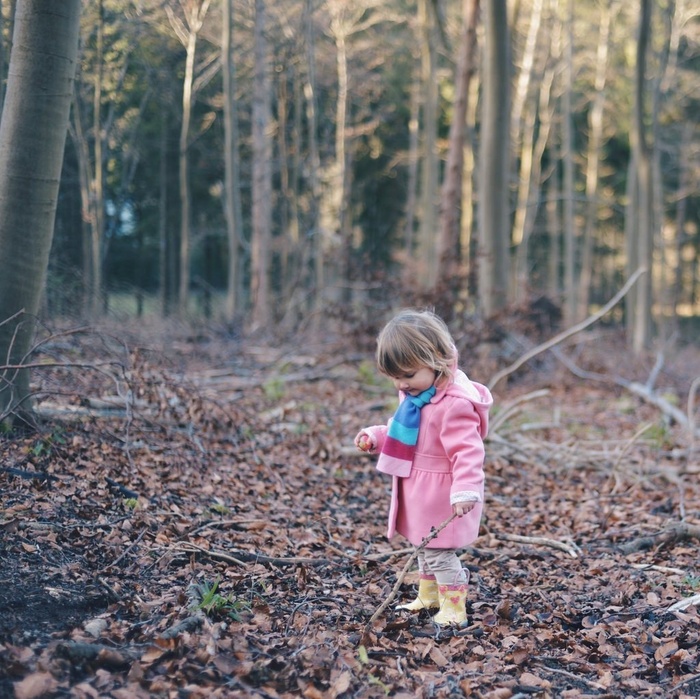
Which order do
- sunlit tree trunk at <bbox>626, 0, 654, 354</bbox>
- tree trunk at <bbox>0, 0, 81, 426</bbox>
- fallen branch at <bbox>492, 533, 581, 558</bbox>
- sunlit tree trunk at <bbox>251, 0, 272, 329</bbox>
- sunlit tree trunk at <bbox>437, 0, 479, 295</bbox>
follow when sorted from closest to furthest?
tree trunk at <bbox>0, 0, 81, 426</bbox> → fallen branch at <bbox>492, 533, 581, 558</bbox> → sunlit tree trunk at <bbox>437, 0, 479, 295</bbox> → sunlit tree trunk at <bbox>626, 0, 654, 354</bbox> → sunlit tree trunk at <bbox>251, 0, 272, 329</bbox>

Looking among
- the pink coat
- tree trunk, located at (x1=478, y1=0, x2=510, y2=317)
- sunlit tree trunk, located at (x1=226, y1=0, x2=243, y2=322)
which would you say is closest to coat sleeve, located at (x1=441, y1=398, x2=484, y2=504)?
the pink coat

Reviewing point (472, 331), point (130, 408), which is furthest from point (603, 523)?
point (472, 331)

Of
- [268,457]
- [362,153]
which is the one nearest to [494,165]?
[268,457]

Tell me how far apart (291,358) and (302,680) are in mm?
9066

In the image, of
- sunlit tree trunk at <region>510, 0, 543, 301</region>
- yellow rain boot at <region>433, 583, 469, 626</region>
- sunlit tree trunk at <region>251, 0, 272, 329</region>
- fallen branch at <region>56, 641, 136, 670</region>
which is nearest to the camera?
fallen branch at <region>56, 641, 136, 670</region>

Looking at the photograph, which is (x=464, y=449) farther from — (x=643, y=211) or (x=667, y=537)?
(x=643, y=211)

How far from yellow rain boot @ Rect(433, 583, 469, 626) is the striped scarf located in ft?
1.90

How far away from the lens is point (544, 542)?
4.86 metres

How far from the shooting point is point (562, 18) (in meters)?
25.1

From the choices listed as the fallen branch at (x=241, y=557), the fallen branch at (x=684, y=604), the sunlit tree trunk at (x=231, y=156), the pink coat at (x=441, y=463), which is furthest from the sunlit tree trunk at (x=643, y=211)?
the pink coat at (x=441, y=463)

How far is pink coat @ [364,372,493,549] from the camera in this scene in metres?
3.54

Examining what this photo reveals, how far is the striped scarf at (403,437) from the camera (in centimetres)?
363

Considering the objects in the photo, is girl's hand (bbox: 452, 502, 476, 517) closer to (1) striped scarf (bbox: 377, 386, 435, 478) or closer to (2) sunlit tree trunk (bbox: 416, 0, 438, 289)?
(1) striped scarf (bbox: 377, 386, 435, 478)

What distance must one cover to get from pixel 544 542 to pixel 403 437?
1.76 metres
